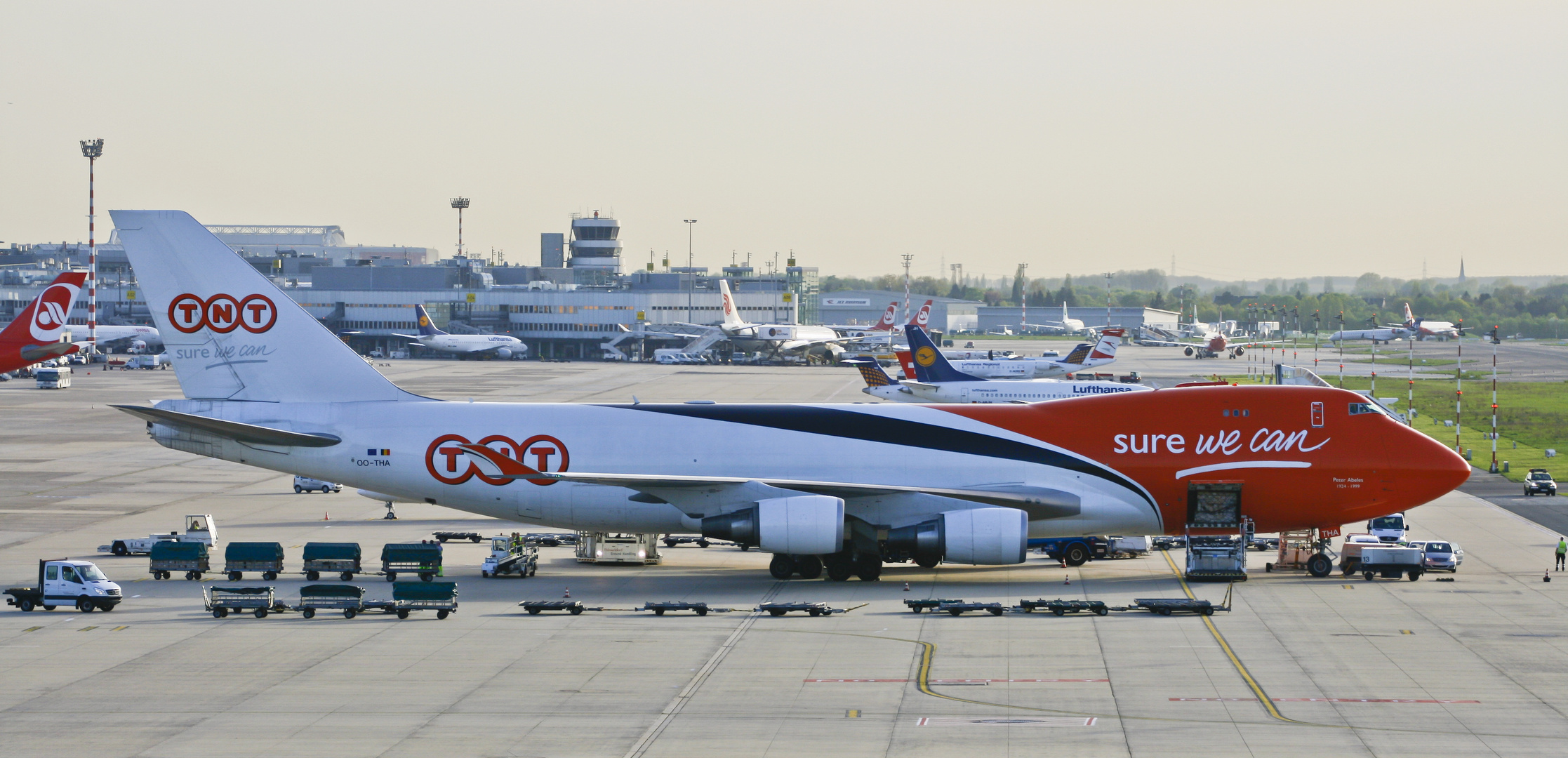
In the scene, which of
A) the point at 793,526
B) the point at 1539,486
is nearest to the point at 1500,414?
the point at 1539,486

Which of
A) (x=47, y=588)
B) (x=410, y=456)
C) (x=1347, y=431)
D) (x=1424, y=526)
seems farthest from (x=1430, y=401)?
(x=47, y=588)

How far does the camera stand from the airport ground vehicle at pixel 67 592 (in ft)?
118

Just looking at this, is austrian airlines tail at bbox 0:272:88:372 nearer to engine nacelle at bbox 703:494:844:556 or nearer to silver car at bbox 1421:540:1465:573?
engine nacelle at bbox 703:494:844:556

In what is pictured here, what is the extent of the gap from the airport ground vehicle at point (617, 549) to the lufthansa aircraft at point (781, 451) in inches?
91.6

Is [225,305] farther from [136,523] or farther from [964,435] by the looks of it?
[964,435]

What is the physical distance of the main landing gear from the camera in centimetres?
4106

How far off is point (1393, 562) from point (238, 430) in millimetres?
33372

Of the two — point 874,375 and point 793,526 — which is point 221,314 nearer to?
point 793,526

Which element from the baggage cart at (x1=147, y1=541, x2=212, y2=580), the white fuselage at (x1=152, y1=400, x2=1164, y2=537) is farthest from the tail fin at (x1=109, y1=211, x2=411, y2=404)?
the baggage cart at (x1=147, y1=541, x2=212, y2=580)

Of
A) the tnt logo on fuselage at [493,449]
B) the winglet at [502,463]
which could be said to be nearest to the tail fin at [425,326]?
the tnt logo on fuselage at [493,449]

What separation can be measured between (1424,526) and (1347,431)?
12889 millimetres

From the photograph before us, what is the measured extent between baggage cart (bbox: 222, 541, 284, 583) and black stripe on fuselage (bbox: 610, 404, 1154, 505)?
40.2 feet

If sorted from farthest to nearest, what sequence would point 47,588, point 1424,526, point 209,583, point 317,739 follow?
point 1424,526 < point 209,583 < point 47,588 < point 317,739

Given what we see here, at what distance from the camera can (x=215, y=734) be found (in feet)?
79.8
